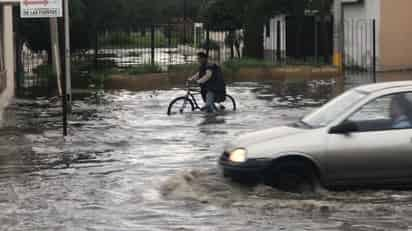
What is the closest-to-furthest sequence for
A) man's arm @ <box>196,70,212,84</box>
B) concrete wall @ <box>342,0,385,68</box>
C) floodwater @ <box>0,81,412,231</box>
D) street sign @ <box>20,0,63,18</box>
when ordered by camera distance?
floodwater @ <box>0,81,412,231</box> < street sign @ <box>20,0,63,18</box> < man's arm @ <box>196,70,212,84</box> < concrete wall @ <box>342,0,385,68</box>

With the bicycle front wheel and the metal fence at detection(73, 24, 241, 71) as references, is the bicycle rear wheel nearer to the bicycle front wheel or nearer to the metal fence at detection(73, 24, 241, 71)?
the bicycle front wheel

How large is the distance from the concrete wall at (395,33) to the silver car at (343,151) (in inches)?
960

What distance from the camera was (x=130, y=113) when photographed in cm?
2123

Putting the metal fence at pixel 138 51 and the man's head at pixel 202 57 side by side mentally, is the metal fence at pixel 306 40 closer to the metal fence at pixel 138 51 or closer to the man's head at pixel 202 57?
the metal fence at pixel 138 51

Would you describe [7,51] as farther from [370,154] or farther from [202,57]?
[370,154]

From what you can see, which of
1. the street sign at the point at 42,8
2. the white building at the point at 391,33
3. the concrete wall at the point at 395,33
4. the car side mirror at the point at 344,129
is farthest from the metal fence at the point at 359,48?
the car side mirror at the point at 344,129

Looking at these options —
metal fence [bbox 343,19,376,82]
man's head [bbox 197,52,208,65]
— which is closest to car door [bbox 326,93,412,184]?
man's head [bbox 197,52,208,65]

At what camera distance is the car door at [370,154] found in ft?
33.6

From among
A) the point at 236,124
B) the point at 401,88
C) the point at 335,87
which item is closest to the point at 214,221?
the point at 401,88

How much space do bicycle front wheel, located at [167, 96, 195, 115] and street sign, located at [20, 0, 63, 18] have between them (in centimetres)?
499

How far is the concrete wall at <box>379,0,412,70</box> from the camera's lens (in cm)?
3441

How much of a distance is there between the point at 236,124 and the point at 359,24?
19.6 metres

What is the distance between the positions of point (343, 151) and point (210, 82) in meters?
10.4

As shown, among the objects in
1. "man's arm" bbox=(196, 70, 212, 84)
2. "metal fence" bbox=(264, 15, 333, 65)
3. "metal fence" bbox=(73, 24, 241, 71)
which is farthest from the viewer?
"metal fence" bbox=(264, 15, 333, 65)
